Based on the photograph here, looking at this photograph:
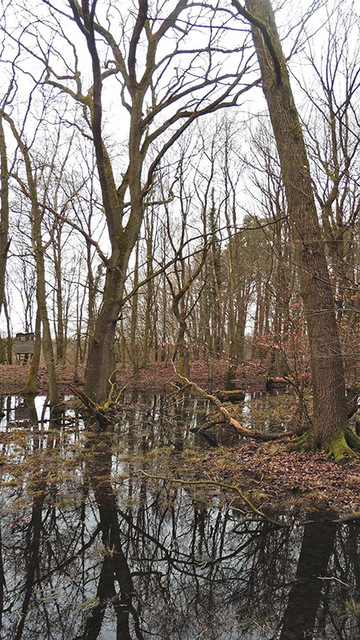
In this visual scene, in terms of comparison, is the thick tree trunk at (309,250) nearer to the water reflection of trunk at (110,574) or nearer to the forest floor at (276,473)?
the forest floor at (276,473)

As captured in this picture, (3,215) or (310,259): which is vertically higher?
(3,215)

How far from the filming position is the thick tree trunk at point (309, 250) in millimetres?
6426

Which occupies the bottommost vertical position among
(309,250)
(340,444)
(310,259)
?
(340,444)

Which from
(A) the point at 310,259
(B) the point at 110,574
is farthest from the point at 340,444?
(B) the point at 110,574

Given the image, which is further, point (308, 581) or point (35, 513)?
point (35, 513)

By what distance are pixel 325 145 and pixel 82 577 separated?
35.8ft

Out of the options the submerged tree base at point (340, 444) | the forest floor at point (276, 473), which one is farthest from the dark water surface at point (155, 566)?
the submerged tree base at point (340, 444)

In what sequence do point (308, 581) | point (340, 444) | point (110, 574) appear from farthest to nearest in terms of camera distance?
point (340, 444) < point (110, 574) < point (308, 581)

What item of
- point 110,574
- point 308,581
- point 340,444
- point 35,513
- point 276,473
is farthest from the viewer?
point 340,444

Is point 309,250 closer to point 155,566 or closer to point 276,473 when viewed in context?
point 276,473

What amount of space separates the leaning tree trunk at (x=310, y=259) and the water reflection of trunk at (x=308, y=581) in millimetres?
2087

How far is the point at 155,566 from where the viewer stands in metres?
3.66

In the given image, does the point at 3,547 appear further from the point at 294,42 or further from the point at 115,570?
the point at 294,42

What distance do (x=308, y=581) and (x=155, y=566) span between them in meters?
1.28
